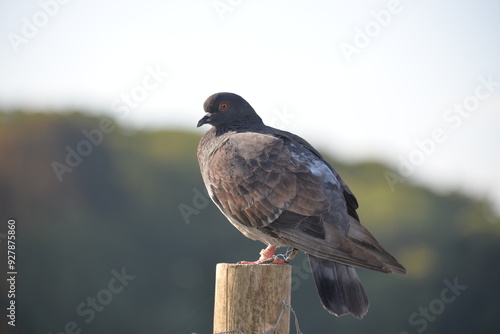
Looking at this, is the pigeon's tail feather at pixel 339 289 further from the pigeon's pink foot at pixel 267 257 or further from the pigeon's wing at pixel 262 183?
the pigeon's wing at pixel 262 183

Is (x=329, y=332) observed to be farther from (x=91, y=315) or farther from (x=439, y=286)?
(x=91, y=315)

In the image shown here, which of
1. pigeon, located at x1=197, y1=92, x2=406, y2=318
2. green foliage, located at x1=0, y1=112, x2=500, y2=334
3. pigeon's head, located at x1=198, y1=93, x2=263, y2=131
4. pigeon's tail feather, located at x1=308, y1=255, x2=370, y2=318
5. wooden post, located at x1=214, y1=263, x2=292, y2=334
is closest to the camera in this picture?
wooden post, located at x1=214, y1=263, x2=292, y2=334

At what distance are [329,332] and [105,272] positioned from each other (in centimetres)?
1392

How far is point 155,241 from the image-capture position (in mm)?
40781

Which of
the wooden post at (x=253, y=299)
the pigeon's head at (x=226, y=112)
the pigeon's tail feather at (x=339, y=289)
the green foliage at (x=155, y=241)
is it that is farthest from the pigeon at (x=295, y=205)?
the green foliage at (x=155, y=241)

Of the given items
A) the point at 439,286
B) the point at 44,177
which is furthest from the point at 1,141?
the point at 439,286

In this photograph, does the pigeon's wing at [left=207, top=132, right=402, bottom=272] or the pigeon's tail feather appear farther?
the pigeon's wing at [left=207, top=132, right=402, bottom=272]

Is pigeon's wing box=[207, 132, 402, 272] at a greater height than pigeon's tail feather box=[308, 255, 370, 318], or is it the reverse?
pigeon's wing box=[207, 132, 402, 272]

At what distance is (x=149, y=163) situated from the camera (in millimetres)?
46562

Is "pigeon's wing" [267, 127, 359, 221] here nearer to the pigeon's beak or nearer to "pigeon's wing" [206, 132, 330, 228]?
"pigeon's wing" [206, 132, 330, 228]

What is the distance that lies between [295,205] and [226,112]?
88.9 inches

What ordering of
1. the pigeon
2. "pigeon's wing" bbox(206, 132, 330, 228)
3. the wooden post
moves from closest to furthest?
1. the wooden post
2. the pigeon
3. "pigeon's wing" bbox(206, 132, 330, 228)

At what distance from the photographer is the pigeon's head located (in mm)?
9625

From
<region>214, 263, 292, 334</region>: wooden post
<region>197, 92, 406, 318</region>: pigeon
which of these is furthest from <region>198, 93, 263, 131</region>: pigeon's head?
<region>214, 263, 292, 334</region>: wooden post
